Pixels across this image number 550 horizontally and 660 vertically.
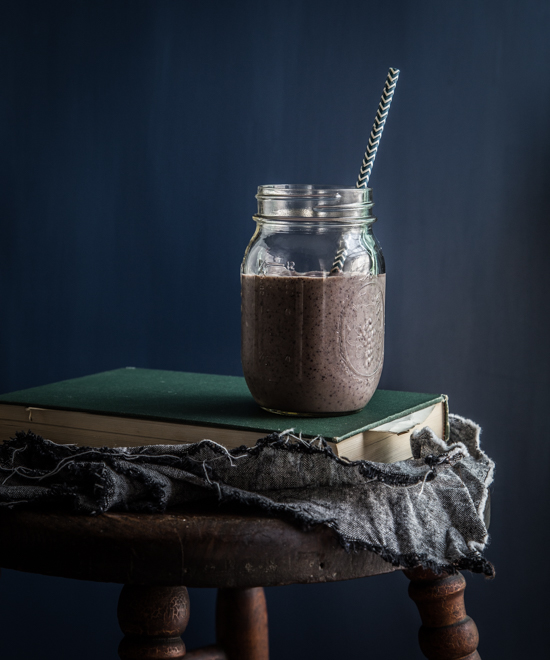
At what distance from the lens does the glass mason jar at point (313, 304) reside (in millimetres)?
758

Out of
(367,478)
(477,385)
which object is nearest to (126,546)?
(367,478)

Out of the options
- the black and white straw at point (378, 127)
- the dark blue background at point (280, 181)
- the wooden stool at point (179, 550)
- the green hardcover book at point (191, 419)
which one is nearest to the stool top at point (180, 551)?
the wooden stool at point (179, 550)

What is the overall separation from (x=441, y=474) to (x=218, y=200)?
84 cm

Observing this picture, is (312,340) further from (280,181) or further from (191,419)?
(280,181)

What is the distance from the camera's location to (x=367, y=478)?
65cm

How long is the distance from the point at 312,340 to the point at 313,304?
4 cm

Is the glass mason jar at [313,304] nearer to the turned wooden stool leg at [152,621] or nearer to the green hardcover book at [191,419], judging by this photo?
the green hardcover book at [191,419]

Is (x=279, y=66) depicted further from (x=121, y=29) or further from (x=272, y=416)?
(x=272, y=416)

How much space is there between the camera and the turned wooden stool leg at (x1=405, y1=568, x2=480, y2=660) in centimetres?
71

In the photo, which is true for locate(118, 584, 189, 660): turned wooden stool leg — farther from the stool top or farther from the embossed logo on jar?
the embossed logo on jar

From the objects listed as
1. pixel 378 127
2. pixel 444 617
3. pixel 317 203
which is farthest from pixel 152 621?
pixel 378 127

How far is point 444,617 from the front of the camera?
0.71 m

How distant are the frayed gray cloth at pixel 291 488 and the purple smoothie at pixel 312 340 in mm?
98

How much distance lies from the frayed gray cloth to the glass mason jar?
10cm
